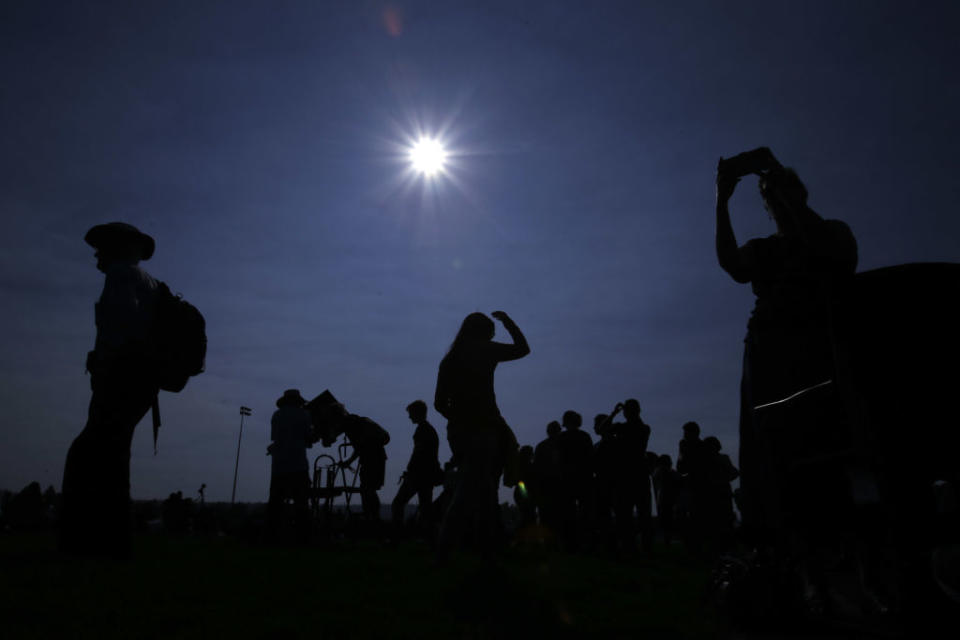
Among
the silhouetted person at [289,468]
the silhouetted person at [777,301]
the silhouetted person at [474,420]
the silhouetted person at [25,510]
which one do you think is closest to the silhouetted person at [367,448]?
the silhouetted person at [289,468]

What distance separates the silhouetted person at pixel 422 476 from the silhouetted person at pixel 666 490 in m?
6.09

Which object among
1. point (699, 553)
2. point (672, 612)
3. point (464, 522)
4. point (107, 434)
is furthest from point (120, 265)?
point (699, 553)

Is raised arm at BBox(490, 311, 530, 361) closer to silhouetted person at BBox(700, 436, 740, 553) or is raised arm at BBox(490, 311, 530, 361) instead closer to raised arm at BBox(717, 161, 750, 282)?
raised arm at BBox(717, 161, 750, 282)

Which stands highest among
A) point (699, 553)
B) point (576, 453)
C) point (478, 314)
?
point (478, 314)

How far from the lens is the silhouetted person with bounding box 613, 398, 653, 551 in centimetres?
1019

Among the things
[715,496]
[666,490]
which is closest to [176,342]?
[715,496]

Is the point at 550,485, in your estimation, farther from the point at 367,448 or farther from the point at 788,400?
the point at 788,400

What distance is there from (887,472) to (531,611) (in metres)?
1.88

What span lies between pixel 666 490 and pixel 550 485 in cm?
483

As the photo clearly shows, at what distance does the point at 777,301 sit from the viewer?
2.61m

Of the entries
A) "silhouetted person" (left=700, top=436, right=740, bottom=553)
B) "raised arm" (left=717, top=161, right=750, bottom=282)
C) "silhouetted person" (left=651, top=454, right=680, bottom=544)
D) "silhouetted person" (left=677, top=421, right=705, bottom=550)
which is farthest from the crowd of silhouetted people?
"silhouetted person" (left=651, top=454, right=680, bottom=544)

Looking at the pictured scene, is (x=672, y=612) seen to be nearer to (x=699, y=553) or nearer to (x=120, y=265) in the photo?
(x=120, y=265)

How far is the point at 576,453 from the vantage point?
35.3 feet

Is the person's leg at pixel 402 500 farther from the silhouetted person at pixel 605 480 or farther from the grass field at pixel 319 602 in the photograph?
the grass field at pixel 319 602
